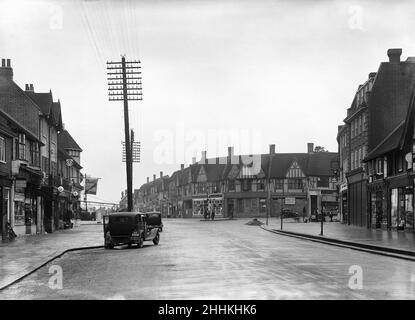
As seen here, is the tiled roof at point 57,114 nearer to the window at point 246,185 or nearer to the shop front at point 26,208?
the shop front at point 26,208

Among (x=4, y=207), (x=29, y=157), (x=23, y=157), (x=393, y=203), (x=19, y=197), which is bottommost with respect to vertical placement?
(x=393, y=203)

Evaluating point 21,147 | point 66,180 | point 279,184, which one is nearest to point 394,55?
point 21,147

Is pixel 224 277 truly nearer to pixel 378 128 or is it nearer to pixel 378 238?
pixel 378 238

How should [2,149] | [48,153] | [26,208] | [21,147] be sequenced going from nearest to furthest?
[2,149] < [21,147] < [26,208] < [48,153]

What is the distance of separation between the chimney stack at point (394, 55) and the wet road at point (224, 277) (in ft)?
103

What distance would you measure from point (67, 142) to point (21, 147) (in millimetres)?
37780

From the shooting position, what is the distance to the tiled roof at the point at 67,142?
241ft

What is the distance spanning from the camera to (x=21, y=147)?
122ft

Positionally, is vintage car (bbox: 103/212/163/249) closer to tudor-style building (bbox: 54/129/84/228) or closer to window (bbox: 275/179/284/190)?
tudor-style building (bbox: 54/129/84/228)

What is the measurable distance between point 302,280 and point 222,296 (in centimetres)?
316

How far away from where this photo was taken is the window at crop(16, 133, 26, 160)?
3591 cm

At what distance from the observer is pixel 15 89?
141 feet
